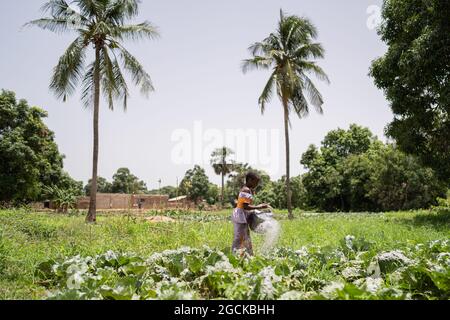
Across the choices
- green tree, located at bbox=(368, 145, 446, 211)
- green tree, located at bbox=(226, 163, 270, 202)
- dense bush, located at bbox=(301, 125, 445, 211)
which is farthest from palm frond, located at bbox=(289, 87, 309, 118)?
green tree, located at bbox=(226, 163, 270, 202)

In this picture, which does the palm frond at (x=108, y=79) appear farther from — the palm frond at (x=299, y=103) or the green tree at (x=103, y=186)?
the green tree at (x=103, y=186)

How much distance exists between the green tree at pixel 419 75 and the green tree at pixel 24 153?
69.7 feet

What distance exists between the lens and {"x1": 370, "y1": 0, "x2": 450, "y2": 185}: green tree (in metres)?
12.2

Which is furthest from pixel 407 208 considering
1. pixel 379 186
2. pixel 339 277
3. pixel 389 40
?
pixel 339 277

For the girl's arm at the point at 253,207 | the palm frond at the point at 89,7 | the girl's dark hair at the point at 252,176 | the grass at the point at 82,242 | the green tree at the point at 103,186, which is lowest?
the grass at the point at 82,242

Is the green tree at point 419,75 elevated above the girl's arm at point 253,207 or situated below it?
above

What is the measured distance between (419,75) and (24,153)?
22.7 m

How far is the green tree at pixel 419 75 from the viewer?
1216 cm

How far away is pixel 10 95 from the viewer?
82.5ft

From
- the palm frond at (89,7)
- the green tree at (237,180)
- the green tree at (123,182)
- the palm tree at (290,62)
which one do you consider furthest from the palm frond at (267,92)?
the green tree at (123,182)

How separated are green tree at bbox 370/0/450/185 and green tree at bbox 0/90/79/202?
21252 millimetres

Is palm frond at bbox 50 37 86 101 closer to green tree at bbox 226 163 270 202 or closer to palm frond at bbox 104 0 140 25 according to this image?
palm frond at bbox 104 0 140 25

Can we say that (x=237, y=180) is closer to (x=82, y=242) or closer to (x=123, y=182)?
(x=123, y=182)
